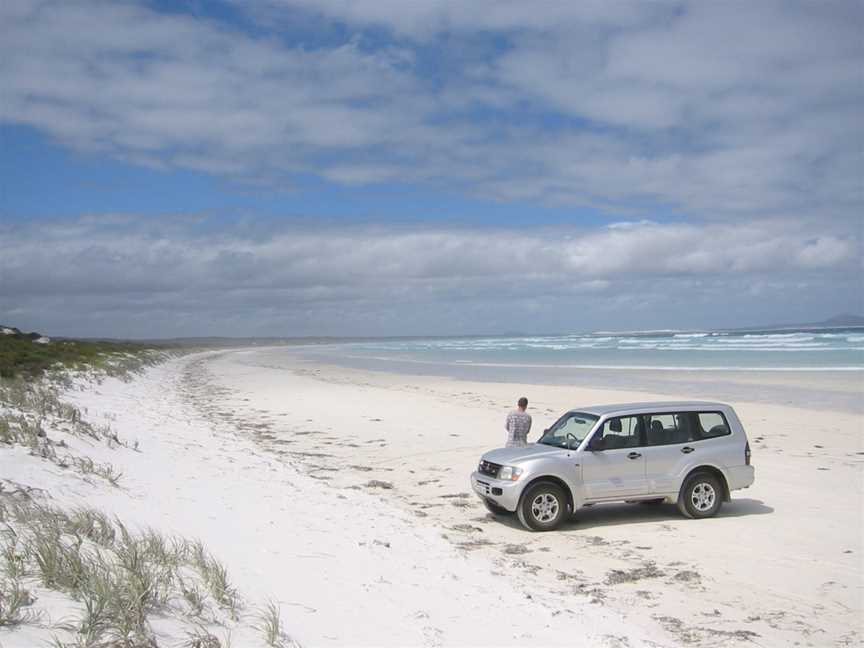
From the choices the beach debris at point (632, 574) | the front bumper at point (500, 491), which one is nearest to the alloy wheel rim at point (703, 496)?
the beach debris at point (632, 574)

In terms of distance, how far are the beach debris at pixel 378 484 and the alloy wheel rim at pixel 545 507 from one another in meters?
3.88

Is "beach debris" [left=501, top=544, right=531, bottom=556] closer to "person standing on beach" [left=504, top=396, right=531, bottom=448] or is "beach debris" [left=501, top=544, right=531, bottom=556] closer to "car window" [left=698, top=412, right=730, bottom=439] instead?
"person standing on beach" [left=504, top=396, right=531, bottom=448]

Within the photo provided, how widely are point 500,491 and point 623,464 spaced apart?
1866 mm

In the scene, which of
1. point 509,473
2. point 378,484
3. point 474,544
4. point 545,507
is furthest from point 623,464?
point 378,484

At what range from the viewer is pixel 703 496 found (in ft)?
36.7

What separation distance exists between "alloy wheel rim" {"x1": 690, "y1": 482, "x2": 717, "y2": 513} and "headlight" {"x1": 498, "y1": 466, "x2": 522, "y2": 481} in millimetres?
2757

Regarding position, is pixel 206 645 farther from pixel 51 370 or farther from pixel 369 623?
pixel 51 370

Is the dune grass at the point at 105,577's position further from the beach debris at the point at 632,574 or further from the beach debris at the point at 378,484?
the beach debris at the point at 378,484

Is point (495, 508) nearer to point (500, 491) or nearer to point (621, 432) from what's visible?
point (500, 491)

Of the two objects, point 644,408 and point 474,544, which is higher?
point 644,408

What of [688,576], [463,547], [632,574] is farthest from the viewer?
[463,547]

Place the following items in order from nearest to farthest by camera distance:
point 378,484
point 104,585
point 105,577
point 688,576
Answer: point 104,585
point 105,577
point 688,576
point 378,484

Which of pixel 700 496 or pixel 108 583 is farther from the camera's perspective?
pixel 700 496

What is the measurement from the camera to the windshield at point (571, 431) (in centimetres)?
1102
